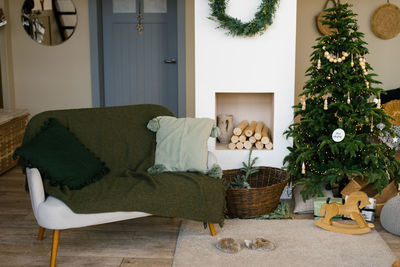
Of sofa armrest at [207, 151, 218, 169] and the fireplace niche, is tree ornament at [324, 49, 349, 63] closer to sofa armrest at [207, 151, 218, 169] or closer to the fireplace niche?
the fireplace niche

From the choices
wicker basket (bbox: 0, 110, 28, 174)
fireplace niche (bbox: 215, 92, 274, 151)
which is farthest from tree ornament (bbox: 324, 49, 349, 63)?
wicker basket (bbox: 0, 110, 28, 174)

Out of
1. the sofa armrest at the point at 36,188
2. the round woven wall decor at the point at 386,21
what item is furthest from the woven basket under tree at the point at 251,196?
the round woven wall decor at the point at 386,21

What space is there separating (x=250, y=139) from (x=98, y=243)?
157 centimetres

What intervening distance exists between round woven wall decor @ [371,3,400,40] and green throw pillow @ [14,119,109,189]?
3.76m

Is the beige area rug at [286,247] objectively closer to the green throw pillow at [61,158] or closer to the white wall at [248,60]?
the green throw pillow at [61,158]

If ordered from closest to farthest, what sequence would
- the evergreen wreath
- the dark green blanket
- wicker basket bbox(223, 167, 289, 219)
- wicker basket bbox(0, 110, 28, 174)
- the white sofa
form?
the white sofa
the dark green blanket
wicker basket bbox(223, 167, 289, 219)
the evergreen wreath
wicker basket bbox(0, 110, 28, 174)

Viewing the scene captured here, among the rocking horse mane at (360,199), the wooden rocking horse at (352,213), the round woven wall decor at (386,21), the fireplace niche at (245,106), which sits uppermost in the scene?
the round woven wall decor at (386,21)

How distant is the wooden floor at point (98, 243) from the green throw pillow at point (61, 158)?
1.39ft

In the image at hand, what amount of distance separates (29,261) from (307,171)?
2082 mm

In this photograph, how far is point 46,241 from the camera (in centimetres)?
285

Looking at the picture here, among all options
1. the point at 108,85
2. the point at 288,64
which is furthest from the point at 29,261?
the point at 108,85

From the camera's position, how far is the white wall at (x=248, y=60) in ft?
11.6

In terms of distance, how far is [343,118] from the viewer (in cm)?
318

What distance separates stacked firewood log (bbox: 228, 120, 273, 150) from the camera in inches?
146
